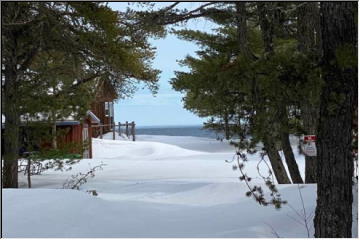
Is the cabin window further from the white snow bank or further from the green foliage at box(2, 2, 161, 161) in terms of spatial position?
the white snow bank

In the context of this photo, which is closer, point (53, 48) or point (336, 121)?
point (336, 121)

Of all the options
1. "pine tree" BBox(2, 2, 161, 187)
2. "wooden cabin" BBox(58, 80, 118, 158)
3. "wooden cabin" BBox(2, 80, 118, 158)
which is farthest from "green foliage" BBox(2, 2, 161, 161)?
"wooden cabin" BBox(58, 80, 118, 158)

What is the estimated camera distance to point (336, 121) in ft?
11.8

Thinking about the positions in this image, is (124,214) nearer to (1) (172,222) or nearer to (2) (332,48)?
(1) (172,222)

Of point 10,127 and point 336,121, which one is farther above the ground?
point 336,121

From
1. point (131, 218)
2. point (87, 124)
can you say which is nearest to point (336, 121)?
point (131, 218)

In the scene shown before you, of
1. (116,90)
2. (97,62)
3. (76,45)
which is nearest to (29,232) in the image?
(76,45)

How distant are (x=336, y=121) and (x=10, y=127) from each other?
901cm

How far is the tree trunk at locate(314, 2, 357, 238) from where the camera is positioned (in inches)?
141

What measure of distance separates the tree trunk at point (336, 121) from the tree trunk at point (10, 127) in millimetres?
8480

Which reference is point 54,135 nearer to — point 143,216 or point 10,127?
point 10,127

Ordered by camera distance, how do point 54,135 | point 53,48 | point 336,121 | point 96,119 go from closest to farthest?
point 336,121, point 53,48, point 54,135, point 96,119

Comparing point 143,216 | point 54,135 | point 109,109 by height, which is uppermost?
point 109,109

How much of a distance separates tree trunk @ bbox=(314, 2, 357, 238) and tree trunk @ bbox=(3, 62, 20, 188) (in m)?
8.48
